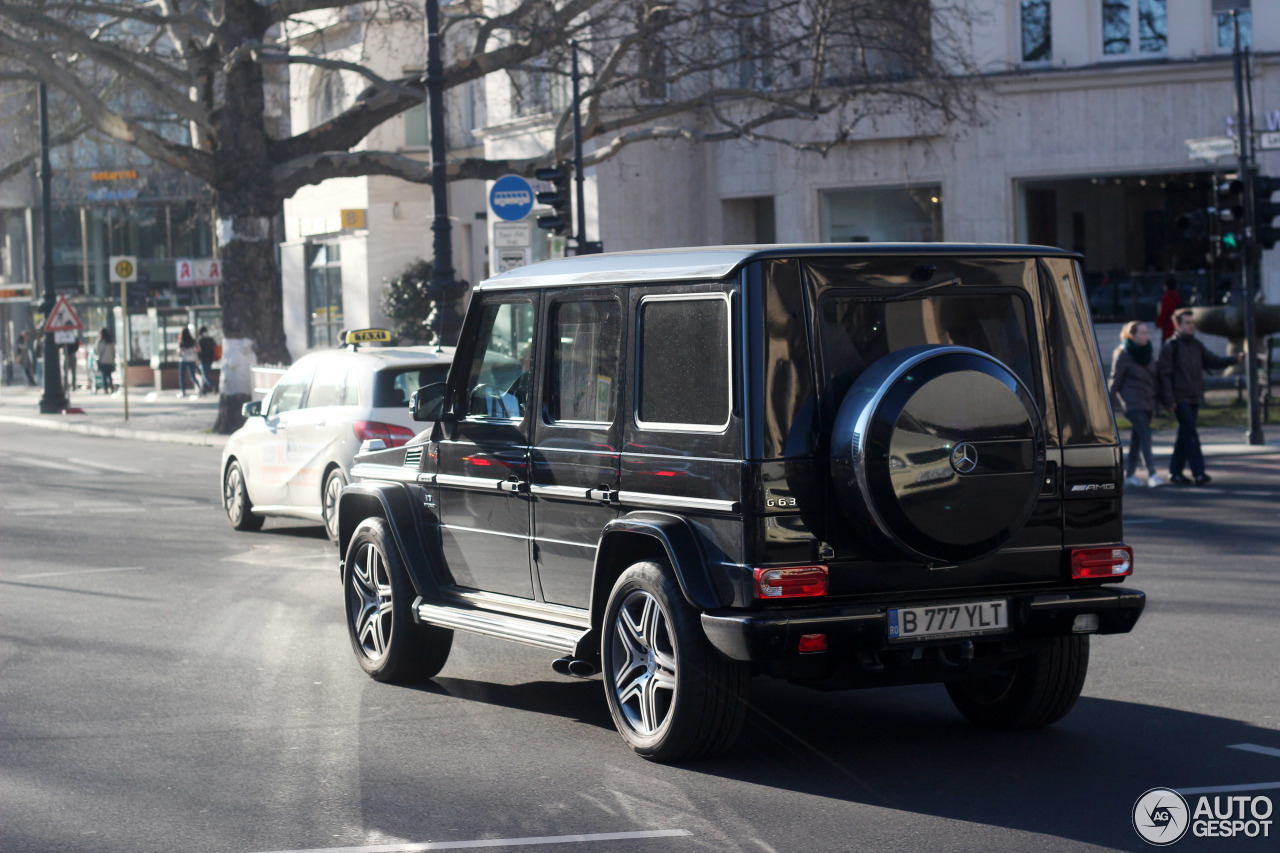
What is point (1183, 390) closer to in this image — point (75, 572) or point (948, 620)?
point (75, 572)

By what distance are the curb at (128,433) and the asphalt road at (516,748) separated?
16304 mm

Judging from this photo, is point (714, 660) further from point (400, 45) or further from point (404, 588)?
point (400, 45)

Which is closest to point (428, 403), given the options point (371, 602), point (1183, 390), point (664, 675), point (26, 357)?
point (371, 602)

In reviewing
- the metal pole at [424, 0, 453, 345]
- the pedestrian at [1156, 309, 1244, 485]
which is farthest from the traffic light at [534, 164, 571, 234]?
the pedestrian at [1156, 309, 1244, 485]

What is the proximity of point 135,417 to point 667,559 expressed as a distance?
28.5 meters

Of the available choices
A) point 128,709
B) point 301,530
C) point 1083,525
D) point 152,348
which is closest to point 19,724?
point 128,709

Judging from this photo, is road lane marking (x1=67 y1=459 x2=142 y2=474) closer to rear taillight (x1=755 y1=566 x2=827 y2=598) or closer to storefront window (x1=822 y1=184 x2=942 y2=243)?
storefront window (x1=822 y1=184 x2=942 y2=243)

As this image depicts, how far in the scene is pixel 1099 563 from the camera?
6164 millimetres

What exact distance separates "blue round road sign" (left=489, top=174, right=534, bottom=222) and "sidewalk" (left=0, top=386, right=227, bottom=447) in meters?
7.19

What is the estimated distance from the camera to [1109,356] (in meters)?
29.6

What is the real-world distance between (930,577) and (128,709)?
372 centimetres

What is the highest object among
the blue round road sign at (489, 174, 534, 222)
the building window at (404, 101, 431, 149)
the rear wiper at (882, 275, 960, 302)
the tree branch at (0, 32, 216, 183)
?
the building window at (404, 101, 431, 149)

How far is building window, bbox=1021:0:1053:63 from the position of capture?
2938 centimetres

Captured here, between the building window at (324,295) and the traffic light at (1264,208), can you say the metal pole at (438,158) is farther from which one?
the building window at (324,295)
